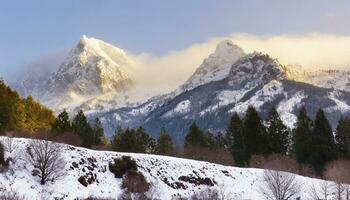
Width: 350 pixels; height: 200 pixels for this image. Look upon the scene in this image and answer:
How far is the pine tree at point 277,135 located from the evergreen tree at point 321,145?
6.81 m

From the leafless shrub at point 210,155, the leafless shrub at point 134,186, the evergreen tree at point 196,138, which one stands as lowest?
the leafless shrub at point 134,186

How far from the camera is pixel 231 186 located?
69.7 metres

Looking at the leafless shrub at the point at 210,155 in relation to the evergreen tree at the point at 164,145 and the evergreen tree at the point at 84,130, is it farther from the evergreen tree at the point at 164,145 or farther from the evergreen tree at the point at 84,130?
the evergreen tree at the point at 84,130

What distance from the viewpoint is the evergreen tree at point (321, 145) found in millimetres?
96375

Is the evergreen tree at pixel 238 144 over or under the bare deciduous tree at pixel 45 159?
over

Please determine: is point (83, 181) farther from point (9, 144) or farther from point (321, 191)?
point (321, 191)

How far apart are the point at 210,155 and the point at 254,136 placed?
949cm

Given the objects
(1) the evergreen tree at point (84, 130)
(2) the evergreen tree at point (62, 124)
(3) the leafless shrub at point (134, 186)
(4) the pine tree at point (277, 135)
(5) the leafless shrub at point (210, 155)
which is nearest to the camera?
(3) the leafless shrub at point (134, 186)

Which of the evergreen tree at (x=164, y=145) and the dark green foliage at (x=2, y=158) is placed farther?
the evergreen tree at (x=164, y=145)

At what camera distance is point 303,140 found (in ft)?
329

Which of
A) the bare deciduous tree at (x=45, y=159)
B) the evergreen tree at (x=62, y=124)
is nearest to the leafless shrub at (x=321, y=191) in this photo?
the bare deciduous tree at (x=45, y=159)

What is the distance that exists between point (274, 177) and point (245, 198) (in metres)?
4.40

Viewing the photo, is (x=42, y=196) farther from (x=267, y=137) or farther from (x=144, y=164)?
(x=267, y=137)

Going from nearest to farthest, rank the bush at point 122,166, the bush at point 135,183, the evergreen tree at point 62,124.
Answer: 1. the bush at point 135,183
2. the bush at point 122,166
3. the evergreen tree at point 62,124
